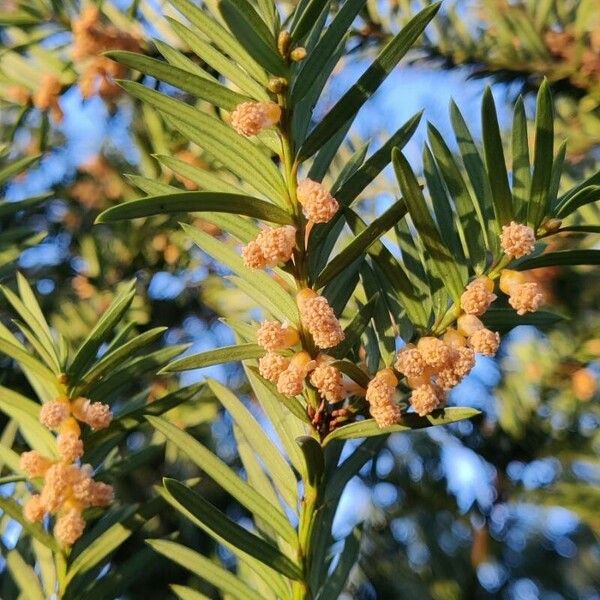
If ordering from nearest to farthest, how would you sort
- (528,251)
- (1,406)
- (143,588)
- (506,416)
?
(528,251), (1,406), (143,588), (506,416)

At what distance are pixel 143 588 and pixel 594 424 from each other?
1.67 feet

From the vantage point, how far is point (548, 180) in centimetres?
43

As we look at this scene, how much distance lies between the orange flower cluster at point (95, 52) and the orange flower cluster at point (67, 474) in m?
0.40

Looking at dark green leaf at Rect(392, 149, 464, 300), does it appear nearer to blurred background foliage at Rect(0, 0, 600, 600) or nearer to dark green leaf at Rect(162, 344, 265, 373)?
dark green leaf at Rect(162, 344, 265, 373)

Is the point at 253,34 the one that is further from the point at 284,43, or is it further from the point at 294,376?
the point at 294,376

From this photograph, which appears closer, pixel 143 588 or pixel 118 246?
pixel 143 588

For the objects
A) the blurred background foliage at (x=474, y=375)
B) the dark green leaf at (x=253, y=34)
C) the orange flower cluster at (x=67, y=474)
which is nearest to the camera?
the dark green leaf at (x=253, y=34)

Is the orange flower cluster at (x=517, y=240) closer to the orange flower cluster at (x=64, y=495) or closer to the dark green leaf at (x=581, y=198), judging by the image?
the dark green leaf at (x=581, y=198)

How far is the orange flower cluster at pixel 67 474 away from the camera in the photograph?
47cm

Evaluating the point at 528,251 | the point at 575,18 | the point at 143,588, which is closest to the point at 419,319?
the point at 528,251

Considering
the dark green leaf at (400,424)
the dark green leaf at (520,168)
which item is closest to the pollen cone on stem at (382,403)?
the dark green leaf at (400,424)

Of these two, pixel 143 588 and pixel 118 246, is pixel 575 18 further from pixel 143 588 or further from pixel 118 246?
pixel 143 588

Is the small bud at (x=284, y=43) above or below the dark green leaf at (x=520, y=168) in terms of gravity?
above

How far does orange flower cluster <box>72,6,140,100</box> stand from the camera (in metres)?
0.79
